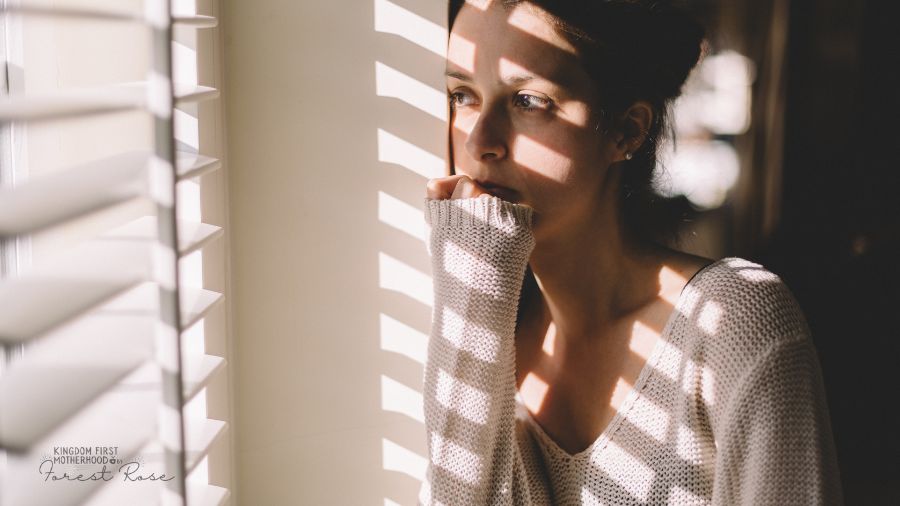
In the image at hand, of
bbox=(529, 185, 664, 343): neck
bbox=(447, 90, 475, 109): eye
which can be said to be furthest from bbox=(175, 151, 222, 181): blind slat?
bbox=(529, 185, 664, 343): neck

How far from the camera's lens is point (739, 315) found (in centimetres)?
98

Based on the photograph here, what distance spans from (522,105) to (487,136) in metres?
0.07

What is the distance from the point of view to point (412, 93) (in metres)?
1.09

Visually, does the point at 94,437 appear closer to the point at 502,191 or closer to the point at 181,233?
the point at 181,233

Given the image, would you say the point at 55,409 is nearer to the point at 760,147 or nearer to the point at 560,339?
the point at 560,339

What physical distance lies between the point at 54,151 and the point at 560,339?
31.7 inches

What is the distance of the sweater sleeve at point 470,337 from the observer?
102 cm

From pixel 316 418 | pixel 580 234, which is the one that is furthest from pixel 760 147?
pixel 316 418

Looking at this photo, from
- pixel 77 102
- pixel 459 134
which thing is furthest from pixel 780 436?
pixel 77 102

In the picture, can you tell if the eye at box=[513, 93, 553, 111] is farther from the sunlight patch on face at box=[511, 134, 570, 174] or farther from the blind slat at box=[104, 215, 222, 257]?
the blind slat at box=[104, 215, 222, 257]

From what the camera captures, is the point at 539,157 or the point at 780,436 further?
the point at 539,157

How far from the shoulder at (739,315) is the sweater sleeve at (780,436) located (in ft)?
0.06

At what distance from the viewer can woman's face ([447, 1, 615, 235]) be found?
104 cm

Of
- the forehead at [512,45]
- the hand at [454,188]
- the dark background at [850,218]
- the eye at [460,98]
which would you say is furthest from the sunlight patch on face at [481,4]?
the dark background at [850,218]
